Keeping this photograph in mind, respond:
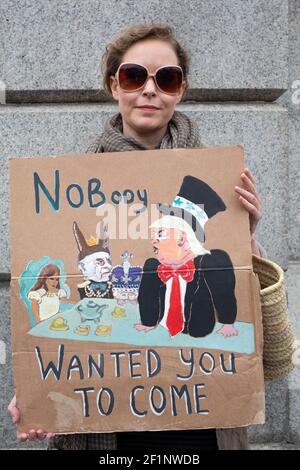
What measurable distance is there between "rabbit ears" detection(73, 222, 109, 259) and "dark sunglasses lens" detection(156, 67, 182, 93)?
1.49 ft

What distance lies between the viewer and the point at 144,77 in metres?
1.96

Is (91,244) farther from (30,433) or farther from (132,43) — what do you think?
(132,43)

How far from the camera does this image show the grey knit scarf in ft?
6.54

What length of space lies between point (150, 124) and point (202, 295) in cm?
51

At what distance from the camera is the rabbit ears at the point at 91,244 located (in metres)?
1.83

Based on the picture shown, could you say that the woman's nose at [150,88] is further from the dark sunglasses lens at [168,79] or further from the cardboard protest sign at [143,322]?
the cardboard protest sign at [143,322]

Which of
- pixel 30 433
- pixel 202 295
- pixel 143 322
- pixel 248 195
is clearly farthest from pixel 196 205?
pixel 30 433

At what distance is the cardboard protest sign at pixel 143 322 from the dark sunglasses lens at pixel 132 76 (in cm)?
36

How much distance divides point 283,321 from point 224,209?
353mm

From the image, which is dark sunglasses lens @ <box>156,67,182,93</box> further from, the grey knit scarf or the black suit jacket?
the black suit jacket

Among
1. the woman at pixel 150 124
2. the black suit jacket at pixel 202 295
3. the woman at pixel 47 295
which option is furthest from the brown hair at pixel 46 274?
the woman at pixel 150 124

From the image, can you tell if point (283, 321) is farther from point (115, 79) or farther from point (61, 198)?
point (115, 79)

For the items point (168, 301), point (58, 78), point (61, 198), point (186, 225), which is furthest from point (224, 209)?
point (58, 78)
